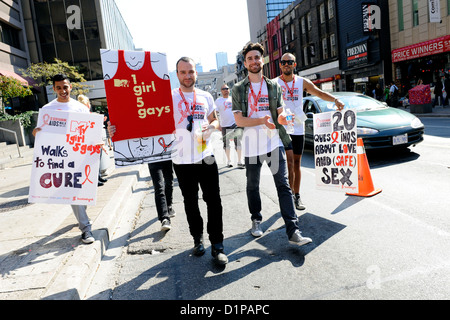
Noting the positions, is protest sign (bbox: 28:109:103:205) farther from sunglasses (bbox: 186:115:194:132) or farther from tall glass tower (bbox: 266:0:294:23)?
tall glass tower (bbox: 266:0:294:23)

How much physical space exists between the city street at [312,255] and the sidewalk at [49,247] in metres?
0.20

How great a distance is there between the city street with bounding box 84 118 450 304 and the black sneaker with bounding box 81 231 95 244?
0.28m

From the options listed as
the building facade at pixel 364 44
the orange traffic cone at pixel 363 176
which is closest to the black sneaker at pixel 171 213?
the orange traffic cone at pixel 363 176

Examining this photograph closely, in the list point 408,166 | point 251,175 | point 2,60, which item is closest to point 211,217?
point 251,175

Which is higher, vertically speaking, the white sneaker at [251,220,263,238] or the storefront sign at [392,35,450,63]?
the storefront sign at [392,35,450,63]

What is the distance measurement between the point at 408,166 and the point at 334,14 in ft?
96.8

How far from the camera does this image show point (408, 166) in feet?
21.4

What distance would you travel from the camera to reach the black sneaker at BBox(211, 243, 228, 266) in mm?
3273

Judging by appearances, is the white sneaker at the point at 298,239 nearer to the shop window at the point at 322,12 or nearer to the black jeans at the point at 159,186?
the black jeans at the point at 159,186

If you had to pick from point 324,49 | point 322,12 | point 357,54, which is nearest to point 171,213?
point 357,54

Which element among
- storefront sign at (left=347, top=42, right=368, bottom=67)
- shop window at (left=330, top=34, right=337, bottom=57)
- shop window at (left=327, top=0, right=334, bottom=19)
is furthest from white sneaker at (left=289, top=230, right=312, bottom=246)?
shop window at (left=327, top=0, right=334, bottom=19)

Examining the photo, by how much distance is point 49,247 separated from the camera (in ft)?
12.6

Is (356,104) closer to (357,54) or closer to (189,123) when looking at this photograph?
(189,123)

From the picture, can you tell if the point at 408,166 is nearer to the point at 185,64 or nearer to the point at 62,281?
the point at 185,64
